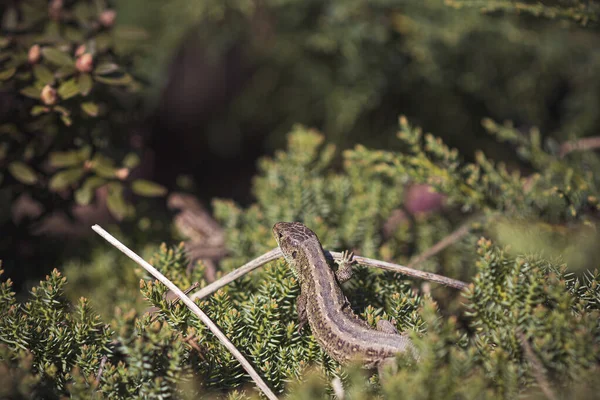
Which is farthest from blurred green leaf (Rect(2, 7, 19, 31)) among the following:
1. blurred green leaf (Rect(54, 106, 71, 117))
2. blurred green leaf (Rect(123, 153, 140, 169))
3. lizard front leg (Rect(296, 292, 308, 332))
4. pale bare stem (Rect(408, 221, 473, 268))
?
pale bare stem (Rect(408, 221, 473, 268))

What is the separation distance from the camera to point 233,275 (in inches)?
69.2

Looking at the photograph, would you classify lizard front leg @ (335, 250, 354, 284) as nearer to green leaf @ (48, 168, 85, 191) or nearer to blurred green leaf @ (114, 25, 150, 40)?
green leaf @ (48, 168, 85, 191)

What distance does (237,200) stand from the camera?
16.9 ft

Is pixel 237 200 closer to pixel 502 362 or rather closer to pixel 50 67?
pixel 50 67

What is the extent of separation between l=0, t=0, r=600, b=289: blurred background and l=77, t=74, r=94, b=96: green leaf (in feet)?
0.12

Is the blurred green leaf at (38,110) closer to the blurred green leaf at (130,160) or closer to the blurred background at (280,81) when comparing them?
the blurred background at (280,81)

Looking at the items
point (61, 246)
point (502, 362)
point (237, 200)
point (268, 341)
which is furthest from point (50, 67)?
point (237, 200)

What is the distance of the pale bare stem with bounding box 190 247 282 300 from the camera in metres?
1.71

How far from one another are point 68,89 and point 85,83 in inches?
3.3

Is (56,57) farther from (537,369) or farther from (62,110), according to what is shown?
(537,369)

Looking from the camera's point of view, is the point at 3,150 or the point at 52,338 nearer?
the point at 52,338

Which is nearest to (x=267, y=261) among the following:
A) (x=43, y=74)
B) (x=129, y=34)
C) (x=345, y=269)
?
(x=345, y=269)

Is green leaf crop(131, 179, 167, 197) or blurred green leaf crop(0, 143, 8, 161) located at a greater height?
blurred green leaf crop(0, 143, 8, 161)

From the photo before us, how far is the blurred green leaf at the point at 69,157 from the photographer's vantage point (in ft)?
7.48
